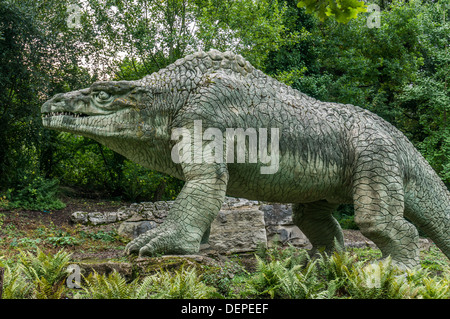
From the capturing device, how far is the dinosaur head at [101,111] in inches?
179

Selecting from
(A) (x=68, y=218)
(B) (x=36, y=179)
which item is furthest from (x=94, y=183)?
(A) (x=68, y=218)

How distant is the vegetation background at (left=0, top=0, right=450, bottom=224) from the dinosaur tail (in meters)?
6.70

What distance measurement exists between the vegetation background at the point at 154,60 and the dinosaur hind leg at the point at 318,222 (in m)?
6.18

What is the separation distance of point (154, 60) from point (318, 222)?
7.73 m

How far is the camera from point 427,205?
511 cm

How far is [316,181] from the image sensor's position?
479cm

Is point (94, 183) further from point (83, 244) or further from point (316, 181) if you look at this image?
point (316, 181)

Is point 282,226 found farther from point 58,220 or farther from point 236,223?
point 58,220

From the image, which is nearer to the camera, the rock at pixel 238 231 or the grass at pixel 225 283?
the grass at pixel 225 283

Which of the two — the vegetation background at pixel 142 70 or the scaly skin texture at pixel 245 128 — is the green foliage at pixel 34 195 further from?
the scaly skin texture at pixel 245 128

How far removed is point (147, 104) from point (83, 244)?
13.2ft

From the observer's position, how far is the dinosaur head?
179 inches

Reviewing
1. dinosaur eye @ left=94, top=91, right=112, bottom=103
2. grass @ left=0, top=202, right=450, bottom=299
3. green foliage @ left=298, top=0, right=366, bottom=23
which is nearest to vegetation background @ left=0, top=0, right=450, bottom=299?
grass @ left=0, top=202, right=450, bottom=299

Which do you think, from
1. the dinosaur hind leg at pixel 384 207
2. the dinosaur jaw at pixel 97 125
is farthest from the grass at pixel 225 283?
the dinosaur jaw at pixel 97 125
